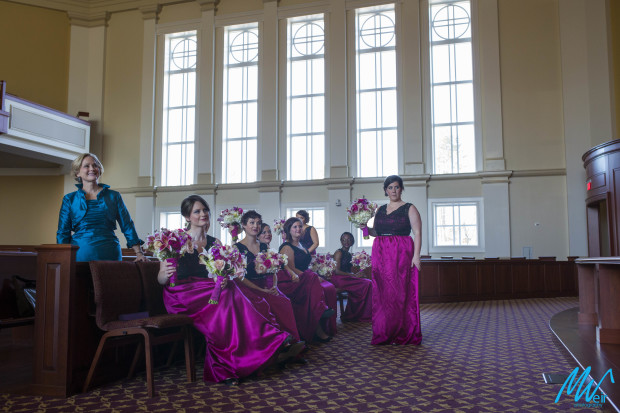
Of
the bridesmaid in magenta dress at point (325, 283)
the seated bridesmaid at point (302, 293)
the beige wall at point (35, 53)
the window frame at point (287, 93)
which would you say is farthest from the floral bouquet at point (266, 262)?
the beige wall at point (35, 53)

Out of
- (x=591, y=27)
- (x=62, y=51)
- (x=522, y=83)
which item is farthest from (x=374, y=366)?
(x=62, y=51)

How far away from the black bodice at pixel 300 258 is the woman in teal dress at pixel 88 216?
6.44 ft

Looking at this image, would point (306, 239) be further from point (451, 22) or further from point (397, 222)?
point (451, 22)

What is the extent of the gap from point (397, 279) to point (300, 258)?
120 cm

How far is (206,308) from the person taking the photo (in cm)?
410

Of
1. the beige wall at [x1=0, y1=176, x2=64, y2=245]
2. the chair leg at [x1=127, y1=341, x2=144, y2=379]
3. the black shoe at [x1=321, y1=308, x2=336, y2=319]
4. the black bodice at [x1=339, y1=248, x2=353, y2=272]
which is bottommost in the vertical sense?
the chair leg at [x1=127, y1=341, x2=144, y2=379]

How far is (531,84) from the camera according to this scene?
13023 mm

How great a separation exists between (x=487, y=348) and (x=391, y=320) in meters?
0.99

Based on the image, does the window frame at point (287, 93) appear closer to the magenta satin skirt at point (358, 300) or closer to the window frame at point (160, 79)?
the window frame at point (160, 79)

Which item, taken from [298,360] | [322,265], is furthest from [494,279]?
[298,360]

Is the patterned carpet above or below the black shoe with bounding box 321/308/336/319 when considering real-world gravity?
below

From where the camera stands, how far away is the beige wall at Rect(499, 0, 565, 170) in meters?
12.8

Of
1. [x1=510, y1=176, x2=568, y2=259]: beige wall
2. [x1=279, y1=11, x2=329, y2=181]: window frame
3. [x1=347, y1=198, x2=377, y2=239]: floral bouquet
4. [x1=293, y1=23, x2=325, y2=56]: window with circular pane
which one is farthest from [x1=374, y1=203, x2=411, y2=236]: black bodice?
[x1=293, y1=23, x2=325, y2=56]: window with circular pane

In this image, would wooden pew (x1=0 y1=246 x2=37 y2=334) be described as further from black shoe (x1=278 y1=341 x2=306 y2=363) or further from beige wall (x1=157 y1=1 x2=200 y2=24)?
beige wall (x1=157 y1=1 x2=200 y2=24)
